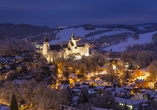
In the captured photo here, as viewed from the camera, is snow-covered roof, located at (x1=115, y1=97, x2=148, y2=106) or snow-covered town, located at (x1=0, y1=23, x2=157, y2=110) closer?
snow-covered town, located at (x1=0, y1=23, x2=157, y2=110)

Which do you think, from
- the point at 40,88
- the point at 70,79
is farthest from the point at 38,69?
the point at 40,88

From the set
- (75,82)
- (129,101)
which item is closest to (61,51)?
(75,82)

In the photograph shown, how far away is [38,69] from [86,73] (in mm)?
5439

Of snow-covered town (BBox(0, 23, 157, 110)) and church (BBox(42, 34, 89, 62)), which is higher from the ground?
church (BBox(42, 34, 89, 62))

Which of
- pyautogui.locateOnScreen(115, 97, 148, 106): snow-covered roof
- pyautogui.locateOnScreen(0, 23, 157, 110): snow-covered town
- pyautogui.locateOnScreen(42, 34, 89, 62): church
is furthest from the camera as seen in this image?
pyautogui.locateOnScreen(42, 34, 89, 62): church

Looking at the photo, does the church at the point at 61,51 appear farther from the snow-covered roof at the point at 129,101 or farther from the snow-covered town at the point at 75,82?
the snow-covered roof at the point at 129,101

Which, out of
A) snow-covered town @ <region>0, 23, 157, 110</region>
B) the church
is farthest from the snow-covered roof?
the church

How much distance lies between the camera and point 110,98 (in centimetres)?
1983

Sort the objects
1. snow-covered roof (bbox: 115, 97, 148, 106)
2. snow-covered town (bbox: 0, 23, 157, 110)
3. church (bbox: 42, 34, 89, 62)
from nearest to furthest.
→ snow-covered town (bbox: 0, 23, 157, 110) → snow-covered roof (bbox: 115, 97, 148, 106) → church (bbox: 42, 34, 89, 62)

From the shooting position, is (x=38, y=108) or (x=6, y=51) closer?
(x=38, y=108)

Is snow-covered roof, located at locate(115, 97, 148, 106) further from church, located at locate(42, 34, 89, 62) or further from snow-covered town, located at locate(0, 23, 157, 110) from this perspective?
church, located at locate(42, 34, 89, 62)

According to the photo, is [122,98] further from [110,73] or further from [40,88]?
[110,73]

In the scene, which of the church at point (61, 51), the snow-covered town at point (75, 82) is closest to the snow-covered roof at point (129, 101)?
the snow-covered town at point (75, 82)

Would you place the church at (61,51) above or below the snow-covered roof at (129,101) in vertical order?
above
